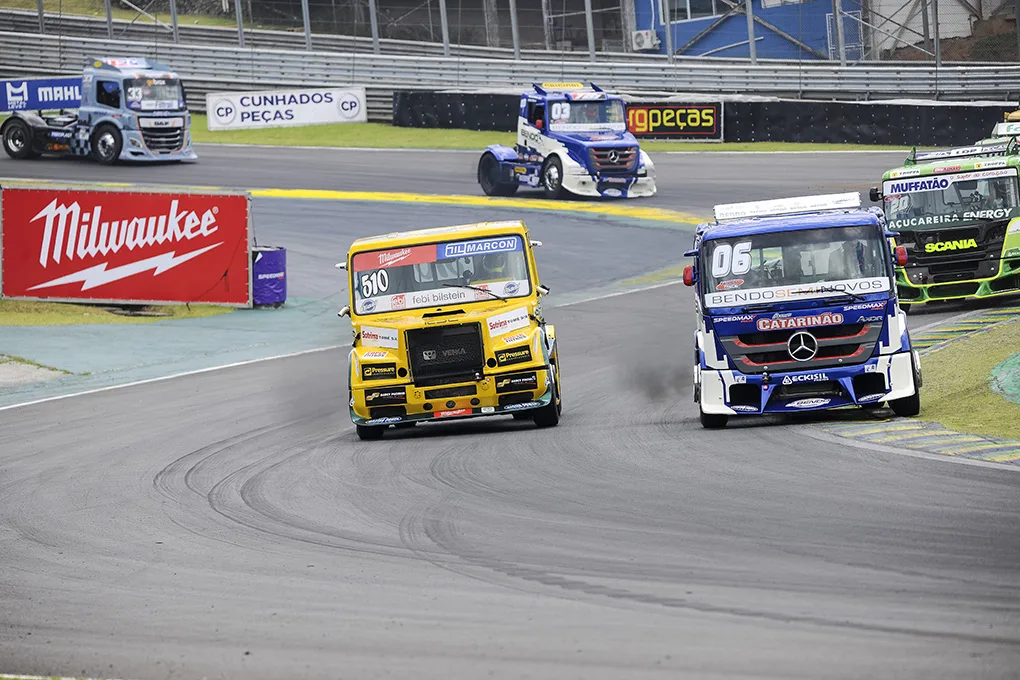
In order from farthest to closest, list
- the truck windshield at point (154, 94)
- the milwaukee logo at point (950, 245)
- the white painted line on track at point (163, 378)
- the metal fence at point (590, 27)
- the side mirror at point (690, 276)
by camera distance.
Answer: the metal fence at point (590, 27) < the truck windshield at point (154, 94) < the milwaukee logo at point (950, 245) < the white painted line on track at point (163, 378) < the side mirror at point (690, 276)

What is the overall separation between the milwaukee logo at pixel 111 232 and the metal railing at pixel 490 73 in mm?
22450

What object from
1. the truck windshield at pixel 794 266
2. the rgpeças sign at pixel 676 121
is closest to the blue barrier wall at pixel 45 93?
the rgpeças sign at pixel 676 121

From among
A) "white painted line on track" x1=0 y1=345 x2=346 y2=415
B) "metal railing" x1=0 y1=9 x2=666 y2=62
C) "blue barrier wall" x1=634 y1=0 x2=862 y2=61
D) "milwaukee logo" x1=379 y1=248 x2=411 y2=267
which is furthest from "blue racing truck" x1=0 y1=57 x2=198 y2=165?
"milwaukee logo" x1=379 y1=248 x2=411 y2=267

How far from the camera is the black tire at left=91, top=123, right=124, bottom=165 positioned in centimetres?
4112

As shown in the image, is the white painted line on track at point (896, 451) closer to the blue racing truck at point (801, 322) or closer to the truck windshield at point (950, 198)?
the blue racing truck at point (801, 322)

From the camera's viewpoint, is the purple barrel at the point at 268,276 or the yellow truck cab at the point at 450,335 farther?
the purple barrel at the point at 268,276

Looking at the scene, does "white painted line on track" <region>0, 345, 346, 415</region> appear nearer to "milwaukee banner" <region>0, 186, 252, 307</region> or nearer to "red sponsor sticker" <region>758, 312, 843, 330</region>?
"milwaukee banner" <region>0, 186, 252, 307</region>

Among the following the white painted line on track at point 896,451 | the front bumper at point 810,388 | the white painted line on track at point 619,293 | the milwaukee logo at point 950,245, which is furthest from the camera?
the white painted line on track at point 619,293

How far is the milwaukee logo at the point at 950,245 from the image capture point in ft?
69.3

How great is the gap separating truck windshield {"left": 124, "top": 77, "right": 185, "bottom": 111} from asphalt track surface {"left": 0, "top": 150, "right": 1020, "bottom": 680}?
2653cm

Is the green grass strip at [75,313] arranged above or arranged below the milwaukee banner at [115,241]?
below

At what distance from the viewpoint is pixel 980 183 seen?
2136 centimetres

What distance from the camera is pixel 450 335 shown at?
1453cm

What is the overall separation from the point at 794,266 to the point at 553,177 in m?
22.7
